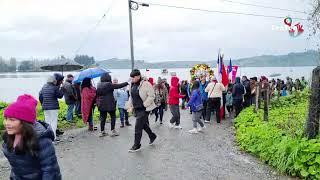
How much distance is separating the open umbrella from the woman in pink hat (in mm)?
16039

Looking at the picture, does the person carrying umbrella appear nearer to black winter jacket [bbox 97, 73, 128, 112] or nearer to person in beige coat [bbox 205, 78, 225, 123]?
black winter jacket [bbox 97, 73, 128, 112]

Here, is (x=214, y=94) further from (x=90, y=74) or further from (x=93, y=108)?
(x=90, y=74)

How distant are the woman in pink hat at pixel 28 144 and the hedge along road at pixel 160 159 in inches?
171

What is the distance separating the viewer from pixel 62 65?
2002cm

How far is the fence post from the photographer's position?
9.18 metres

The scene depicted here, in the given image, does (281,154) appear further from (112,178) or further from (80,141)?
(80,141)

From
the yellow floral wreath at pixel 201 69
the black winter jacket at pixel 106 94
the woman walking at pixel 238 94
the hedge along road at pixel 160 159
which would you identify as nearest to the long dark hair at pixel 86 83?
the black winter jacket at pixel 106 94

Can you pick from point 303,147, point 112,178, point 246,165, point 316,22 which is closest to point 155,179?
point 112,178

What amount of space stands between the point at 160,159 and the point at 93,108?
5.61m

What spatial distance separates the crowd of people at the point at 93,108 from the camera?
163 inches

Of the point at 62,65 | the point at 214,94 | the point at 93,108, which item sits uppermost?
the point at 62,65

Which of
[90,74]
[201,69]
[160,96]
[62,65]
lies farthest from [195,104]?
[201,69]

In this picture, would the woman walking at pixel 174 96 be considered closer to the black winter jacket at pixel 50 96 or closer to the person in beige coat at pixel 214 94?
the person in beige coat at pixel 214 94

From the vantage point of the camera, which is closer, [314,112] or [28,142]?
[28,142]
